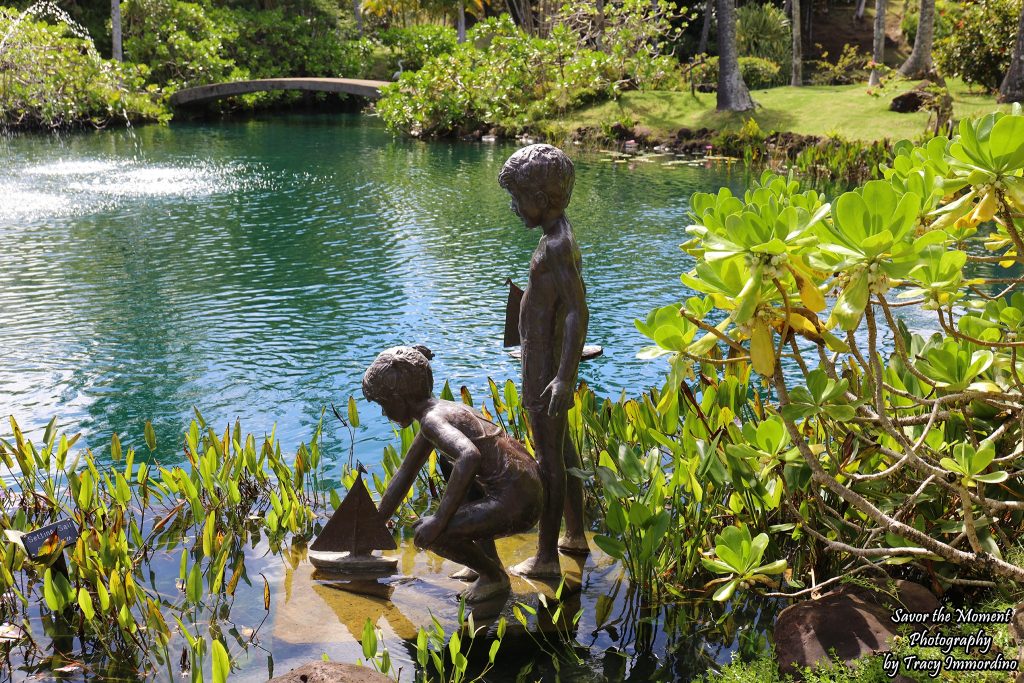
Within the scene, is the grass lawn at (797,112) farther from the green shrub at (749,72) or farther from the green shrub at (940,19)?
the green shrub at (940,19)

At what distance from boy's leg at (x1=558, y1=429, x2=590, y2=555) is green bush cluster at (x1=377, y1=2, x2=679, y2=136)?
17878 millimetres

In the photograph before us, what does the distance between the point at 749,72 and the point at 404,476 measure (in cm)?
2455

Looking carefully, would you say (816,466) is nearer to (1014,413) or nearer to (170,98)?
(1014,413)

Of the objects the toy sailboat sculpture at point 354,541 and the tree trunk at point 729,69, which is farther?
the tree trunk at point 729,69

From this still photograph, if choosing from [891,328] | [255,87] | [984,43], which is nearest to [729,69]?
[984,43]

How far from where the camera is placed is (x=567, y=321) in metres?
3.46

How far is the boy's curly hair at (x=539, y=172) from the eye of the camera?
3.40 metres

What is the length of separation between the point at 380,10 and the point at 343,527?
3062 centimetres

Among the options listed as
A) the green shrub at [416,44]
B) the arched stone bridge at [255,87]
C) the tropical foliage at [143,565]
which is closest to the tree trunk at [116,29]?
the arched stone bridge at [255,87]

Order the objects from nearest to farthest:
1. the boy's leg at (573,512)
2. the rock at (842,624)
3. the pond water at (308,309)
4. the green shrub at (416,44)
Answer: the rock at (842,624), the pond water at (308,309), the boy's leg at (573,512), the green shrub at (416,44)

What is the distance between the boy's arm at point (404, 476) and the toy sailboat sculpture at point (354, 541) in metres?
0.05

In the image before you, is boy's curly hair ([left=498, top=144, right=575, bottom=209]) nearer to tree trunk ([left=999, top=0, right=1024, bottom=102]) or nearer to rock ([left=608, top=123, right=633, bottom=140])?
tree trunk ([left=999, top=0, right=1024, bottom=102])

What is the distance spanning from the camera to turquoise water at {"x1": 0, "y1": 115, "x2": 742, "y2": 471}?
652 centimetres

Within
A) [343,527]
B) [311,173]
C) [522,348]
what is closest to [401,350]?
[522,348]
